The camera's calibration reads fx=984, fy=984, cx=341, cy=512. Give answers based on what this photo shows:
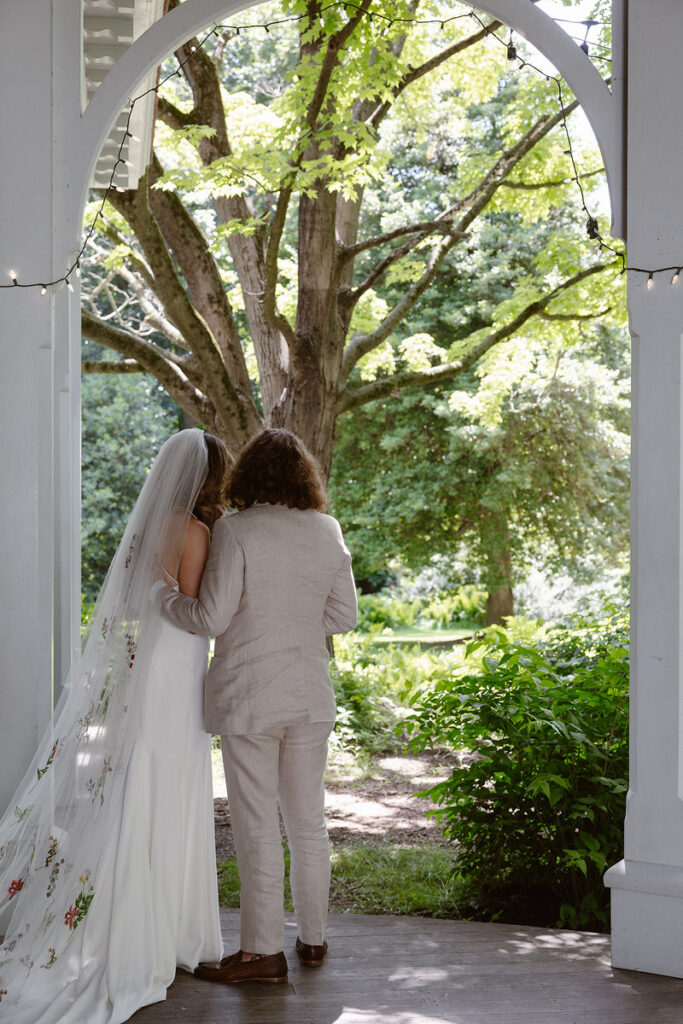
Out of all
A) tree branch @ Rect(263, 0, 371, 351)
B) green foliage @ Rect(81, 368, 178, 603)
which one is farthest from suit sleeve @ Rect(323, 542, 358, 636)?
green foliage @ Rect(81, 368, 178, 603)

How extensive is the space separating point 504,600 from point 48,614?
11.0 m

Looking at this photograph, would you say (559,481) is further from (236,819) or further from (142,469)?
(236,819)

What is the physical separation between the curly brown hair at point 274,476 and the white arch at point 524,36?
3.76 ft

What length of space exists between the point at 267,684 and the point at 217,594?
327 mm

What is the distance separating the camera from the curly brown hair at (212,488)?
3291 mm

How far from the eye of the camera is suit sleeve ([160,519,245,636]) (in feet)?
10.0

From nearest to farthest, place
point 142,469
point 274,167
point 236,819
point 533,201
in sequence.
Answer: point 236,819
point 274,167
point 533,201
point 142,469

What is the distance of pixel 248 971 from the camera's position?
10.1 feet

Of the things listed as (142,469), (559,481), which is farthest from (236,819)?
(142,469)

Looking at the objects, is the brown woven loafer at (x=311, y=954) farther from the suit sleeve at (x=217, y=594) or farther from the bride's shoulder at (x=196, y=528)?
the bride's shoulder at (x=196, y=528)

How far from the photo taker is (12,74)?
3.53m

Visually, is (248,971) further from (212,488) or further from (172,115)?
(172,115)

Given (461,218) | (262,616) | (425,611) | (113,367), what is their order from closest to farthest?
(262,616), (461,218), (113,367), (425,611)

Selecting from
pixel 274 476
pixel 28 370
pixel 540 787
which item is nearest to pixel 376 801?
pixel 540 787
